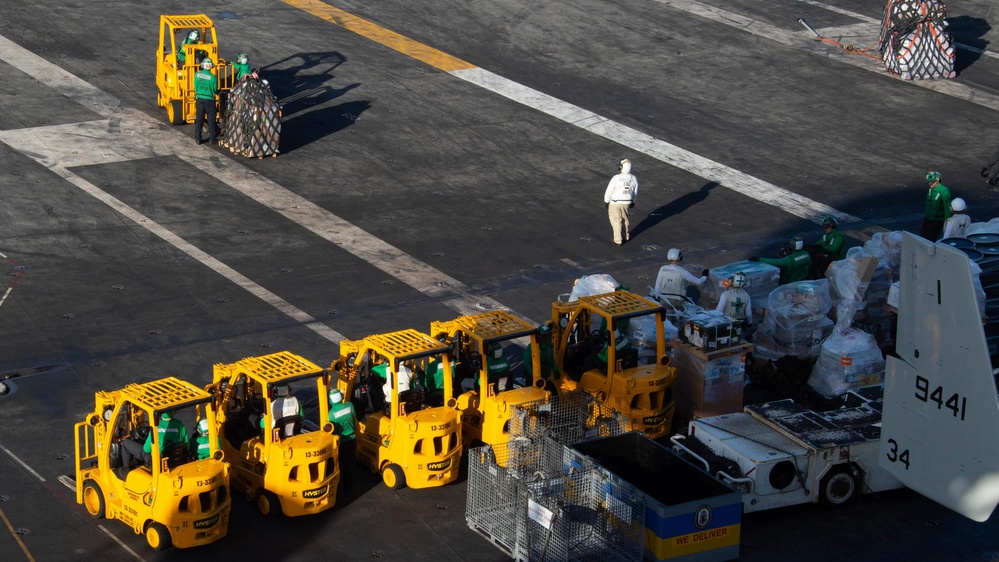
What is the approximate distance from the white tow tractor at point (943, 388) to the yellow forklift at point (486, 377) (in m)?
4.72

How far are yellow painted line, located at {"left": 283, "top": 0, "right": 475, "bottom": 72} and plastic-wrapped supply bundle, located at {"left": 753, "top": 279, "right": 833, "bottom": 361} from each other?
50.0 feet

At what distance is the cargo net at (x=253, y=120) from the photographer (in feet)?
87.2

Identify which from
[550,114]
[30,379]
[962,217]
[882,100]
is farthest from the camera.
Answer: [882,100]

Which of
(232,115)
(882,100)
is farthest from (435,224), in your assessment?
(882,100)

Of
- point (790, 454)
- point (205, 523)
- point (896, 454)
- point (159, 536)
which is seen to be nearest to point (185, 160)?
point (205, 523)

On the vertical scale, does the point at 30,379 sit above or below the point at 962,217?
below

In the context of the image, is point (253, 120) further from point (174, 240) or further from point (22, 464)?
point (22, 464)

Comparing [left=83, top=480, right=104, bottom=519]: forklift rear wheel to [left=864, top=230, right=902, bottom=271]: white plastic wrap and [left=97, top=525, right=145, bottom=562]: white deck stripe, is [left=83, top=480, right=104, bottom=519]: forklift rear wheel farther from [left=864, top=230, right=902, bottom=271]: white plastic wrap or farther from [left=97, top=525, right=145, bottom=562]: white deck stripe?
[left=864, top=230, right=902, bottom=271]: white plastic wrap

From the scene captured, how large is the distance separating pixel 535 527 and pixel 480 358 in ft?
9.88

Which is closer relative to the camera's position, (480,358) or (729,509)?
(729,509)

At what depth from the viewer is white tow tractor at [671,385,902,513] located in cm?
1521

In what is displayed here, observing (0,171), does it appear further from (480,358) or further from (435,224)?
(480,358)

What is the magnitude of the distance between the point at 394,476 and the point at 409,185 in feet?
38.0

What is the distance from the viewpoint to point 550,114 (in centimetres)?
3045
